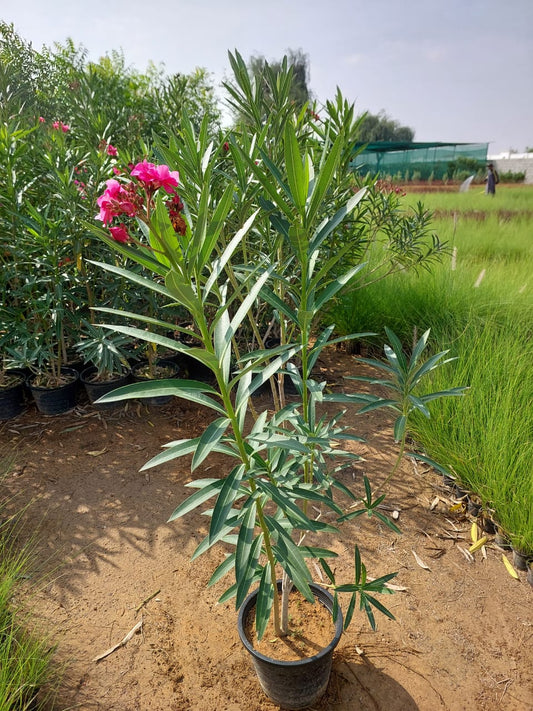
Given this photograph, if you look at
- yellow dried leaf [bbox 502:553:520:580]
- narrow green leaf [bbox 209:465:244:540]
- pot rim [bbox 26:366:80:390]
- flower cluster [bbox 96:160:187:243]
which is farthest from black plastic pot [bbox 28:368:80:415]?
yellow dried leaf [bbox 502:553:520:580]

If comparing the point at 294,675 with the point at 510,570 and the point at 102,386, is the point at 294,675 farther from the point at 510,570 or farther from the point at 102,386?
the point at 102,386

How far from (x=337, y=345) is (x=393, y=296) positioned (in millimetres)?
663

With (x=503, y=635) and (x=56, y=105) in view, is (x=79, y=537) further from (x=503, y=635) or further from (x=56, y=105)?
(x=56, y=105)

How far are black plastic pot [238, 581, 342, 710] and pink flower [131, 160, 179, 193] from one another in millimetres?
1247

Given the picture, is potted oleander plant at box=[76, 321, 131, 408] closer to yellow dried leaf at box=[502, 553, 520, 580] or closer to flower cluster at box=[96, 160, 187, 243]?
flower cluster at box=[96, 160, 187, 243]

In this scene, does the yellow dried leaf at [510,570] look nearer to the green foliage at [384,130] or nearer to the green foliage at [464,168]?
the green foliage at [464,168]

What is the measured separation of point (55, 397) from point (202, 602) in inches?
71.9

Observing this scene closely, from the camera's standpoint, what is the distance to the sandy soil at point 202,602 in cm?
151

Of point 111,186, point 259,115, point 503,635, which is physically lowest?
point 503,635

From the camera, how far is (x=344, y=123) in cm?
219

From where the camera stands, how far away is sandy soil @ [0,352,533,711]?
1.51 meters

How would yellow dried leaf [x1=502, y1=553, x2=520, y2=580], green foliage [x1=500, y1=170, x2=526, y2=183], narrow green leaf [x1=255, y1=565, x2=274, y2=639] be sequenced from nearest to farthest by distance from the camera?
narrow green leaf [x1=255, y1=565, x2=274, y2=639] → yellow dried leaf [x1=502, y1=553, x2=520, y2=580] → green foliage [x1=500, y1=170, x2=526, y2=183]

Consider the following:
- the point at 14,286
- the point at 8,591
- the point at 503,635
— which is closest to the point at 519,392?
the point at 503,635

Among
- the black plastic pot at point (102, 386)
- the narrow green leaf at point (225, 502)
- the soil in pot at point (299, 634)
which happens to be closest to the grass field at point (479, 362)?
the soil in pot at point (299, 634)
